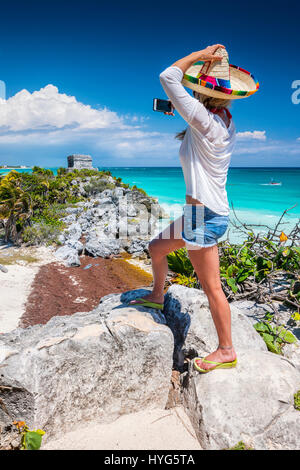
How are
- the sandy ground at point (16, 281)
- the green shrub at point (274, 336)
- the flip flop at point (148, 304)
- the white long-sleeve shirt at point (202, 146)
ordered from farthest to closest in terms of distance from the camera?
the sandy ground at point (16, 281), the green shrub at point (274, 336), the flip flop at point (148, 304), the white long-sleeve shirt at point (202, 146)

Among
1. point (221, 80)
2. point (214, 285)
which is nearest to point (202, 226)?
point (214, 285)

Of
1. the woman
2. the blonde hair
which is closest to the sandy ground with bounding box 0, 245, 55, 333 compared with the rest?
the woman

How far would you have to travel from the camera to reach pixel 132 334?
8.09 feet

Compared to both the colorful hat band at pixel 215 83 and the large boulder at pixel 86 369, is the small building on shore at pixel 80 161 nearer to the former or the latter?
the large boulder at pixel 86 369

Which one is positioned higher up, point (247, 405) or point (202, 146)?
point (202, 146)

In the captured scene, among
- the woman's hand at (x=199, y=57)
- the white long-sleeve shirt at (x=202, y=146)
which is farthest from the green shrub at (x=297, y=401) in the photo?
the woman's hand at (x=199, y=57)

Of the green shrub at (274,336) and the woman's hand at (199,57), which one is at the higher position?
the woman's hand at (199,57)

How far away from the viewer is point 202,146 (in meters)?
2.00

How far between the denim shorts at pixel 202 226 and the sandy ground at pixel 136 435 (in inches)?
55.5

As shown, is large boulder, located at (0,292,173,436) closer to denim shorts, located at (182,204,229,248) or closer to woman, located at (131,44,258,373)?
woman, located at (131,44,258,373)

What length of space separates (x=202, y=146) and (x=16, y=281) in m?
6.38

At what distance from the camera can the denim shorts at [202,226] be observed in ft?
6.93

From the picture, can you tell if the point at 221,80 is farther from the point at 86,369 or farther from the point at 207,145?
the point at 86,369

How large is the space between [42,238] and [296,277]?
8591 mm
